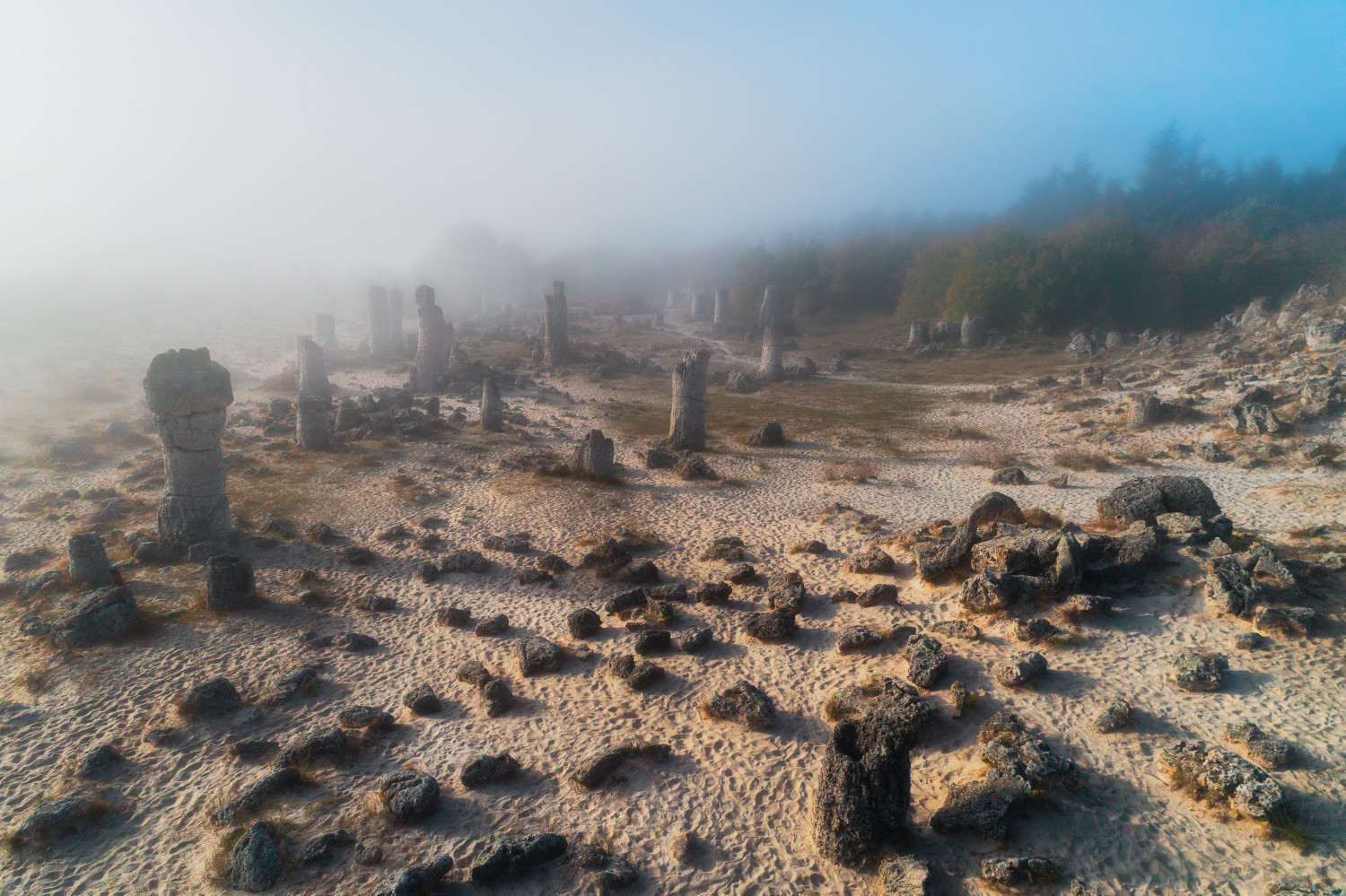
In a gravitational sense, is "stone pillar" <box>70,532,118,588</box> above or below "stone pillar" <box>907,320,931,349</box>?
below

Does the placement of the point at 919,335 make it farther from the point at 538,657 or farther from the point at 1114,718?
the point at 538,657

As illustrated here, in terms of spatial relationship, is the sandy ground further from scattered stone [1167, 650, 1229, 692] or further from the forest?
the forest

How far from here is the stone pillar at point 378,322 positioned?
4541 cm

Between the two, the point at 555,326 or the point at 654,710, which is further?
the point at 555,326

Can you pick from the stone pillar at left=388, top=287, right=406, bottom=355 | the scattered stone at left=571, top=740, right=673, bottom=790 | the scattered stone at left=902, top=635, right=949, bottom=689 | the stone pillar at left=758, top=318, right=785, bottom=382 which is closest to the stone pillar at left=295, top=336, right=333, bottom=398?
the stone pillar at left=388, top=287, right=406, bottom=355

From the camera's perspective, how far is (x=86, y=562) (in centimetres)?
1420

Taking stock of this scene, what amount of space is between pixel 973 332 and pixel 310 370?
37.9m

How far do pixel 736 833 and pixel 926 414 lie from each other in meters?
24.1

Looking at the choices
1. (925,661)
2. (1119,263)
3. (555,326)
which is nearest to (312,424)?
(555,326)

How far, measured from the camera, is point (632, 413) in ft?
103

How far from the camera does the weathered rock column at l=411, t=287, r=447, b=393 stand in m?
35.3

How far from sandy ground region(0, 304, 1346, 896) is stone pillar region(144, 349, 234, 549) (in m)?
1.27

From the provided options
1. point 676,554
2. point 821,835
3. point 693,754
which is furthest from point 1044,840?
point 676,554

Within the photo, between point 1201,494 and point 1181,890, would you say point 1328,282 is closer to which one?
point 1201,494
